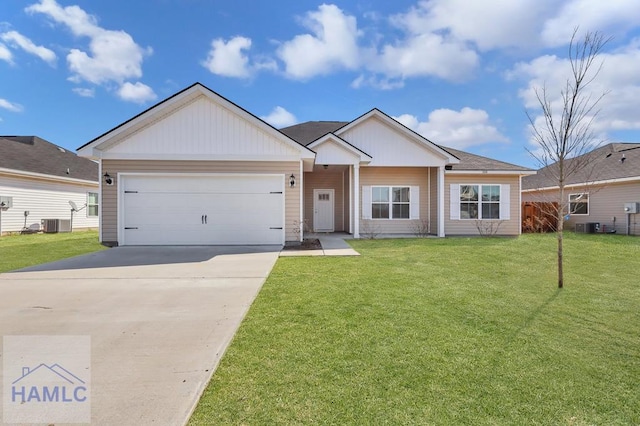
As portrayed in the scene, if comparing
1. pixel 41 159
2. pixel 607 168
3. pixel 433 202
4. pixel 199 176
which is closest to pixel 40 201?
pixel 41 159

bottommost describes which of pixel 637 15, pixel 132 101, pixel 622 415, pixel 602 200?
pixel 622 415

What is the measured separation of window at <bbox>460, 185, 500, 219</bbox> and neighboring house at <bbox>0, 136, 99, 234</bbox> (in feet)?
68.6

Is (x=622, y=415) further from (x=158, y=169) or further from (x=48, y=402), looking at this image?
(x=158, y=169)

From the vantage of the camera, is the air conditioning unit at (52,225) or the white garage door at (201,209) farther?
the air conditioning unit at (52,225)

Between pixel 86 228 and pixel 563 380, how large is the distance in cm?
2292

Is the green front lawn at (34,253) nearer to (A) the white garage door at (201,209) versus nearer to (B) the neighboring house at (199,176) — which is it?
(B) the neighboring house at (199,176)

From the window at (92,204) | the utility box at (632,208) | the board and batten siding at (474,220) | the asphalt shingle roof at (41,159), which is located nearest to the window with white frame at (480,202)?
the board and batten siding at (474,220)

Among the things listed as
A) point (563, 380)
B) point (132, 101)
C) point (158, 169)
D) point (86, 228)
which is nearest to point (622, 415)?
point (563, 380)

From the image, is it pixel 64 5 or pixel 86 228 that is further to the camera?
pixel 86 228

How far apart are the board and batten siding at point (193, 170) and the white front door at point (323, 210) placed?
5.31 meters

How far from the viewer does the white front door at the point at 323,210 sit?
15930 millimetres

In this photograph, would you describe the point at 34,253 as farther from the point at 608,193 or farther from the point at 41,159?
the point at 608,193

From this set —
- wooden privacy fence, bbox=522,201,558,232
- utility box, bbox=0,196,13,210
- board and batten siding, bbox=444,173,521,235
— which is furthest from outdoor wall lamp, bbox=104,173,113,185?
wooden privacy fence, bbox=522,201,558,232

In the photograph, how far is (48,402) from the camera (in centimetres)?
225
